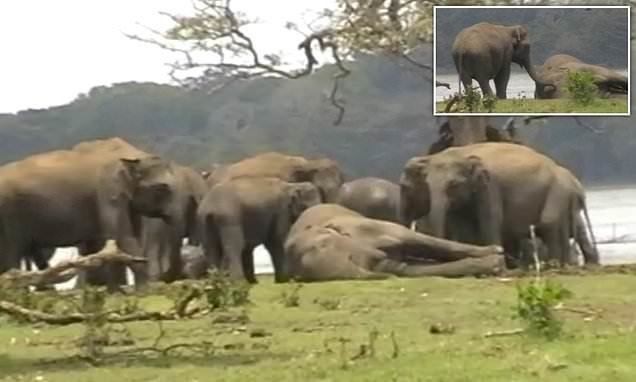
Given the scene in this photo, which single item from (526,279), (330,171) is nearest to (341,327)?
(526,279)

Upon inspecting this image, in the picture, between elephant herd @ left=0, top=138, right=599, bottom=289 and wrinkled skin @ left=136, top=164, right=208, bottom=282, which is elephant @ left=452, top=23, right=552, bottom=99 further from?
wrinkled skin @ left=136, top=164, right=208, bottom=282

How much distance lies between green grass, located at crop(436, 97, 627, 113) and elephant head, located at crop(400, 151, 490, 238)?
80 centimetres

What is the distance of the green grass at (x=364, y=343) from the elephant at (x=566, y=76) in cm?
645

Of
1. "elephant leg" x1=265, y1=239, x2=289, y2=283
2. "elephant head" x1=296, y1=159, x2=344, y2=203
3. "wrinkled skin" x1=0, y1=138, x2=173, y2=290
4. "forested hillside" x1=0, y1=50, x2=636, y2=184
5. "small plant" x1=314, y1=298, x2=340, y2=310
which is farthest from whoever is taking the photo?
"forested hillside" x1=0, y1=50, x2=636, y2=184

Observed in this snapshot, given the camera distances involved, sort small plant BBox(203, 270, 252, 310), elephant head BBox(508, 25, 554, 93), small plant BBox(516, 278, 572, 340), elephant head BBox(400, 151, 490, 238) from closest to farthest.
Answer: small plant BBox(516, 278, 572, 340) → small plant BBox(203, 270, 252, 310) → elephant head BBox(400, 151, 490, 238) → elephant head BBox(508, 25, 554, 93)

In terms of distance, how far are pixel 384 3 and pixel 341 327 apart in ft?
45.0

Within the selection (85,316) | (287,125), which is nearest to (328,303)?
(85,316)

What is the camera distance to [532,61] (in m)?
19.5

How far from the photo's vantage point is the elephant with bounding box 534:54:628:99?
18855 millimetres

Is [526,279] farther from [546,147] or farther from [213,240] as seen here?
[546,147]

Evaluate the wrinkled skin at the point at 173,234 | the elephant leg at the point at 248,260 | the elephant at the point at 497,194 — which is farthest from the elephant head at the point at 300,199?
the wrinkled skin at the point at 173,234

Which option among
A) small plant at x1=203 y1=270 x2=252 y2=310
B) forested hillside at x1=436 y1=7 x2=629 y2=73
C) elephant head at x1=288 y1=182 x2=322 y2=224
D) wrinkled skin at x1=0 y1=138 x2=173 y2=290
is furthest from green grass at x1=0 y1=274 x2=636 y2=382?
forested hillside at x1=436 y1=7 x2=629 y2=73

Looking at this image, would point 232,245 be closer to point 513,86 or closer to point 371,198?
point 513,86

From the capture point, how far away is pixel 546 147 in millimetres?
24703
